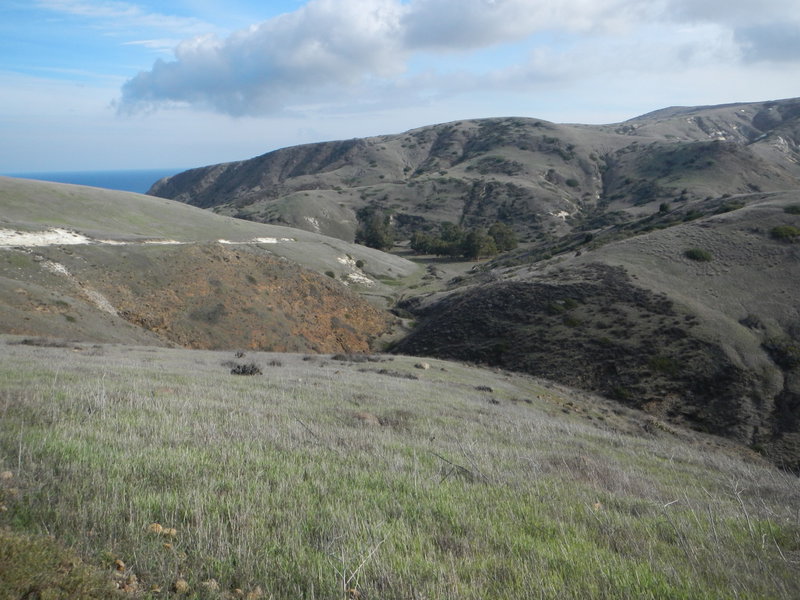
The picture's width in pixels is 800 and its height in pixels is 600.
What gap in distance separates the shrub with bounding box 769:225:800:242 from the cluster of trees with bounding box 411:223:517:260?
45263 millimetres

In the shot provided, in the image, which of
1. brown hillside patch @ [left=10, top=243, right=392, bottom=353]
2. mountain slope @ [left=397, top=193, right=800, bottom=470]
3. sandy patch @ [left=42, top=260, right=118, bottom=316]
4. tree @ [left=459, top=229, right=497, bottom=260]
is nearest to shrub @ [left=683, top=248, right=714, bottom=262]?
mountain slope @ [left=397, top=193, right=800, bottom=470]

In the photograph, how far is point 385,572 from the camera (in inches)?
146

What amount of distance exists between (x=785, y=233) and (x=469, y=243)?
4762cm

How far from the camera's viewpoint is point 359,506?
4980mm

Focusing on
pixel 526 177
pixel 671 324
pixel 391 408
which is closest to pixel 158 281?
pixel 391 408

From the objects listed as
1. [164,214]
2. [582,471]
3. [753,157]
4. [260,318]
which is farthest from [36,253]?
[753,157]

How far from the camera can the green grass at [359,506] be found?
376 cm

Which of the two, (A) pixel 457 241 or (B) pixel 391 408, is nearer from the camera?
(B) pixel 391 408

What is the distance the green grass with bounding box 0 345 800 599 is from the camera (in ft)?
12.3

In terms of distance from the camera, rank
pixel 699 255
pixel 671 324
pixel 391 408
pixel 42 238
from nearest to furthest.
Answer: pixel 391 408
pixel 671 324
pixel 42 238
pixel 699 255

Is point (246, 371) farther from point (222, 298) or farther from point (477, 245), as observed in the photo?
point (477, 245)

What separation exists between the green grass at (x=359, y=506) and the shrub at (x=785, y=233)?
36.1 m

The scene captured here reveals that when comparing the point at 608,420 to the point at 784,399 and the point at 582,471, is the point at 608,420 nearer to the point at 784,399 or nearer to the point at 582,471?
the point at 784,399

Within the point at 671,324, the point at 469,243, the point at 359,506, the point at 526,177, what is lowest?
the point at 671,324
